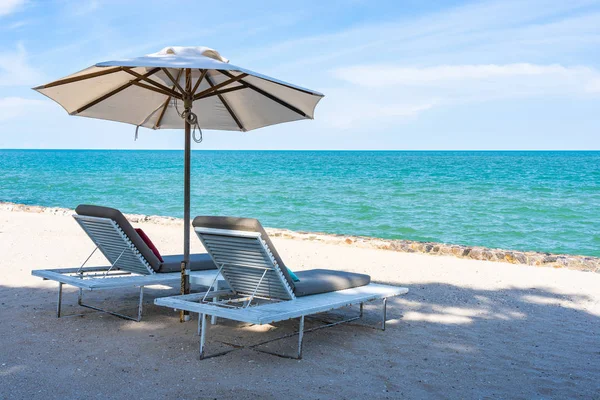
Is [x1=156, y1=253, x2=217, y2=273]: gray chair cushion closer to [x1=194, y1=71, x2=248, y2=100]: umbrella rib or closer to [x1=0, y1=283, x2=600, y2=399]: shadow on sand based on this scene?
[x1=0, y1=283, x2=600, y2=399]: shadow on sand

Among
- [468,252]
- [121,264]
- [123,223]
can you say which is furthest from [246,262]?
[468,252]

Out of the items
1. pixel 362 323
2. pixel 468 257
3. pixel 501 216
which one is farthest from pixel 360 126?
pixel 362 323

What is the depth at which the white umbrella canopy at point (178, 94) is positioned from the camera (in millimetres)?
4855

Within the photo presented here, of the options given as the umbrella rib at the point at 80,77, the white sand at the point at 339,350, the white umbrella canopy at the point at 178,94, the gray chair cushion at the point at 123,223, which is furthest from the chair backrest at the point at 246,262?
the umbrella rib at the point at 80,77

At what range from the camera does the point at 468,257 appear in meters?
9.73

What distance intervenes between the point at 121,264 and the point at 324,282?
6.38 feet

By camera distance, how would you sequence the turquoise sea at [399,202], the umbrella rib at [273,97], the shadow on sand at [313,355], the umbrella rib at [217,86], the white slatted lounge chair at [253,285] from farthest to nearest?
the turquoise sea at [399,202]
the umbrella rib at [273,97]
the umbrella rib at [217,86]
the white slatted lounge chair at [253,285]
the shadow on sand at [313,355]

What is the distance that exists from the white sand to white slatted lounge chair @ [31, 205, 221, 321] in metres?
0.35

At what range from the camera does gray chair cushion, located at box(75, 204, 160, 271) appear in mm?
5035

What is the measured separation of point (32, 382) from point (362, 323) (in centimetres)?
280

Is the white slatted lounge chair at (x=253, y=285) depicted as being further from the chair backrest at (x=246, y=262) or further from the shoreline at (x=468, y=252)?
the shoreline at (x=468, y=252)

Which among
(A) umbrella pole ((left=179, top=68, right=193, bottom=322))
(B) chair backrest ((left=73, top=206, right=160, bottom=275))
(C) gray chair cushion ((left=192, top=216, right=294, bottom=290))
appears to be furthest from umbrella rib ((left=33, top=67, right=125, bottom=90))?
(C) gray chair cushion ((left=192, top=216, right=294, bottom=290))

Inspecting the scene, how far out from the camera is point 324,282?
498 cm

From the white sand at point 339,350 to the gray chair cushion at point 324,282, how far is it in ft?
1.26
